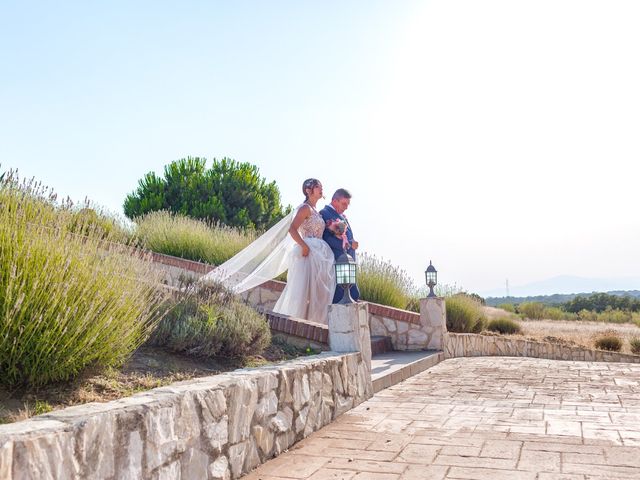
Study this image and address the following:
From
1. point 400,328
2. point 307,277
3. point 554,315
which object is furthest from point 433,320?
point 554,315

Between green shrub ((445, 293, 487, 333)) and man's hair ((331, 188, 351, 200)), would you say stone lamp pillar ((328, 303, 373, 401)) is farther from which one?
green shrub ((445, 293, 487, 333))

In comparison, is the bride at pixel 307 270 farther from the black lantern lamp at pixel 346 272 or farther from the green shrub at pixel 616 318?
the green shrub at pixel 616 318

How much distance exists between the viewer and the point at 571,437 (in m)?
4.34

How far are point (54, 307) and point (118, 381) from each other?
70 cm

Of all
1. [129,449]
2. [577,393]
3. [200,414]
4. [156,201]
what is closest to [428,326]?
[577,393]

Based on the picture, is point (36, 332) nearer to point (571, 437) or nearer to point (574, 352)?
point (571, 437)

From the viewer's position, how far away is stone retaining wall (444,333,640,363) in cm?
1034

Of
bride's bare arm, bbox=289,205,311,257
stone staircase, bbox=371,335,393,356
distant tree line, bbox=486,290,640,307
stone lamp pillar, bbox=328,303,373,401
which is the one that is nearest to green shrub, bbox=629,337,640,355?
stone staircase, bbox=371,335,393,356

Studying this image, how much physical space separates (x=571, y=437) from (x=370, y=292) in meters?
6.32

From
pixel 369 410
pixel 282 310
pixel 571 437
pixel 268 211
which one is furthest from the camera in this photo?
pixel 268 211

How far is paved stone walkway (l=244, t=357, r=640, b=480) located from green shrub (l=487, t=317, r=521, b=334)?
266 inches

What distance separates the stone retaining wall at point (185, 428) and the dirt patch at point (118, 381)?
0.36 meters

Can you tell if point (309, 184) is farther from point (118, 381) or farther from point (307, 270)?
point (118, 381)

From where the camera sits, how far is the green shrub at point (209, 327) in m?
4.66
